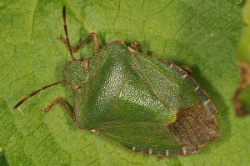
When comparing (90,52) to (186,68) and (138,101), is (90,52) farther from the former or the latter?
(186,68)

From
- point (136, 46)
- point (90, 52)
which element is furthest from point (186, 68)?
point (90, 52)

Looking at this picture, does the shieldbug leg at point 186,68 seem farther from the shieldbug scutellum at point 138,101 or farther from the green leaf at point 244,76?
the green leaf at point 244,76

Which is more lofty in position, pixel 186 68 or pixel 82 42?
pixel 82 42

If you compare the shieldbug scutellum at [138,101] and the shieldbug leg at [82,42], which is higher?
the shieldbug leg at [82,42]

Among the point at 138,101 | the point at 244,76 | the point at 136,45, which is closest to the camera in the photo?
the point at 244,76

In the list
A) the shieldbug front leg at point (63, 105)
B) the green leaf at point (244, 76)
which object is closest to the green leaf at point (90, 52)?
the shieldbug front leg at point (63, 105)

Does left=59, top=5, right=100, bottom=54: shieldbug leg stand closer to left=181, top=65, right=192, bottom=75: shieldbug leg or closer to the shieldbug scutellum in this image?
the shieldbug scutellum

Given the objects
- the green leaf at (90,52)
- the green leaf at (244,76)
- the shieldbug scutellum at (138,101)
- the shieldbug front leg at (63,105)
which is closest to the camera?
the green leaf at (244,76)
